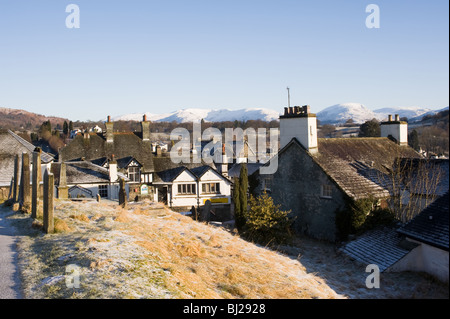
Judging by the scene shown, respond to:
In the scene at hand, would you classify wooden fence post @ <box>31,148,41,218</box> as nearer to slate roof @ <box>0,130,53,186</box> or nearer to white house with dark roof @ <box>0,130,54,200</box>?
white house with dark roof @ <box>0,130,54,200</box>

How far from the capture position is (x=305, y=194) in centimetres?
2656

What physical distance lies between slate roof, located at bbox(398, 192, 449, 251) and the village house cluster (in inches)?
1.5

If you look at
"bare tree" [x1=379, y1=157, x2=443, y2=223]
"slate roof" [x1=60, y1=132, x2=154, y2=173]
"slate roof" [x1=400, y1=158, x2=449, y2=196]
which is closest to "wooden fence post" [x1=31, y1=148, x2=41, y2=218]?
"bare tree" [x1=379, y1=157, x2=443, y2=223]

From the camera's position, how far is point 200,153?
59.8m

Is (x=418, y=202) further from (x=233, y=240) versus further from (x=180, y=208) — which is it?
(x=180, y=208)

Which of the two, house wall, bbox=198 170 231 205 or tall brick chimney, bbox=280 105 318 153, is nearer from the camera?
Answer: tall brick chimney, bbox=280 105 318 153

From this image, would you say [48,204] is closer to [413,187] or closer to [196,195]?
[413,187]

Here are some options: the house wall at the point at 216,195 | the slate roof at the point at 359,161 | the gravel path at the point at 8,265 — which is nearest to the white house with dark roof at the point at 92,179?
the house wall at the point at 216,195

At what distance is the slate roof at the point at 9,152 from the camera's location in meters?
35.4

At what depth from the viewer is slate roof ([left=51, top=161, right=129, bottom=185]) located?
38.1m

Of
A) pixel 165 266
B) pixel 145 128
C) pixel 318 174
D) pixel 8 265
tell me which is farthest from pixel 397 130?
pixel 145 128

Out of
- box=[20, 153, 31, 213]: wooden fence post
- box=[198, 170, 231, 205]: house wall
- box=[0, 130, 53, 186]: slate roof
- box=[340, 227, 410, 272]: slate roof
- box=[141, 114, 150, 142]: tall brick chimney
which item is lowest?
box=[340, 227, 410, 272]: slate roof
